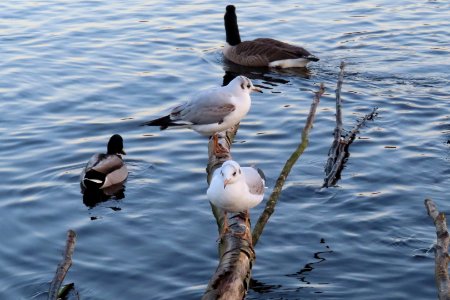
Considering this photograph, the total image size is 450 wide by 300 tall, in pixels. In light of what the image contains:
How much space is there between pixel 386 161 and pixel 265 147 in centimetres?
171

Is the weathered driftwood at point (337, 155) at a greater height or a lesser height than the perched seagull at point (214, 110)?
lesser

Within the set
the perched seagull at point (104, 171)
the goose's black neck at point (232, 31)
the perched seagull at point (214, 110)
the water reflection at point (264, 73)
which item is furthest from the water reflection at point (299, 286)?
the goose's black neck at point (232, 31)

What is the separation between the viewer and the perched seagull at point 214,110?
34.0 feet

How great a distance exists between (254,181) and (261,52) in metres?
9.15

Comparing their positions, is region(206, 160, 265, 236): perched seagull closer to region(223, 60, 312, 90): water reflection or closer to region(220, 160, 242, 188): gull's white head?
region(220, 160, 242, 188): gull's white head

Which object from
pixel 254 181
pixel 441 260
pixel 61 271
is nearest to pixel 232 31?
pixel 254 181

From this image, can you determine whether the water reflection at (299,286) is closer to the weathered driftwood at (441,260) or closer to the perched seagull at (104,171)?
the weathered driftwood at (441,260)

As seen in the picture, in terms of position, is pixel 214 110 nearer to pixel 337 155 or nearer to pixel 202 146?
pixel 337 155

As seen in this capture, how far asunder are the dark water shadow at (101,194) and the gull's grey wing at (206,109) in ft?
4.73

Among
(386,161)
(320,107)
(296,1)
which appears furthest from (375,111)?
(296,1)

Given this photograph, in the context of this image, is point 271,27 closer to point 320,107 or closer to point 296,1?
point 296,1

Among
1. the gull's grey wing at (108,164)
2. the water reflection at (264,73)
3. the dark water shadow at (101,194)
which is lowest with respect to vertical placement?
the dark water shadow at (101,194)

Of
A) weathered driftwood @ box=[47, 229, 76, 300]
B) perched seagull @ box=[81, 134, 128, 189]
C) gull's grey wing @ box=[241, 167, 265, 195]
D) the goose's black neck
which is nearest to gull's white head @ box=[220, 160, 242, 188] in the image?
gull's grey wing @ box=[241, 167, 265, 195]

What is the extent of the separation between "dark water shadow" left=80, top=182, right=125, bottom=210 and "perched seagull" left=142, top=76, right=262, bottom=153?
1.29 meters
